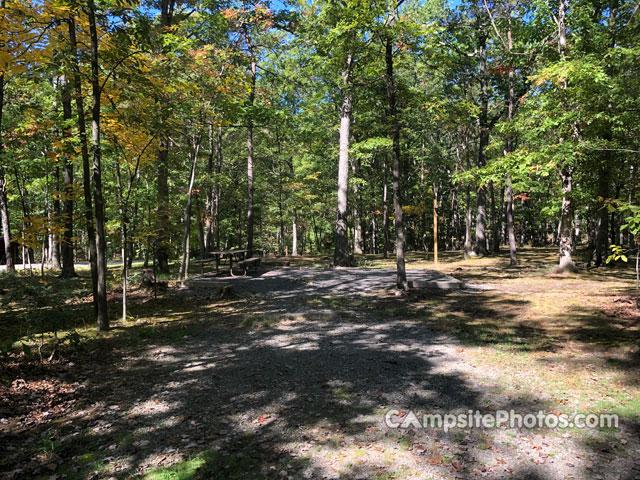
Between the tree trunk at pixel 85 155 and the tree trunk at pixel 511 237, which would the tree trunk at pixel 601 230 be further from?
the tree trunk at pixel 85 155

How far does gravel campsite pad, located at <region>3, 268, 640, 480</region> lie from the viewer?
3062mm

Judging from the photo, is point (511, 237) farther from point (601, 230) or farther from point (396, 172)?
point (396, 172)

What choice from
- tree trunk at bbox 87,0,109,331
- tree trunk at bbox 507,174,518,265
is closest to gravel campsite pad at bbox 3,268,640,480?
tree trunk at bbox 87,0,109,331

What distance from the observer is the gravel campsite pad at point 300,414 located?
10.0 feet

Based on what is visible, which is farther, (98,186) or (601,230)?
(601,230)

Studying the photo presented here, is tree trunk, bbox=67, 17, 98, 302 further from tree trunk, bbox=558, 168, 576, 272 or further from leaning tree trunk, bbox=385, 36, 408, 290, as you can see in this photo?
tree trunk, bbox=558, 168, 576, 272

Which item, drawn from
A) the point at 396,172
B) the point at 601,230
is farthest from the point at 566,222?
the point at 396,172

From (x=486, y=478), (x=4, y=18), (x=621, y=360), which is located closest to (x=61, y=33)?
(x=4, y=18)

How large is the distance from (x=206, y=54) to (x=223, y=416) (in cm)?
1042

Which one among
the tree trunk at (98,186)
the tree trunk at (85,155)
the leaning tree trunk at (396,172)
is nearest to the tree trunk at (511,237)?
the leaning tree trunk at (396,172)

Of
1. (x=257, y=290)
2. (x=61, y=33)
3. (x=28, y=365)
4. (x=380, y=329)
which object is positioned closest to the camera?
(x=28, y=365)

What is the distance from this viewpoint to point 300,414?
400 centimetres

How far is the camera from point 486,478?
285cm

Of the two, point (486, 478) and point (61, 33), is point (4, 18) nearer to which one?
point (61, 33)
